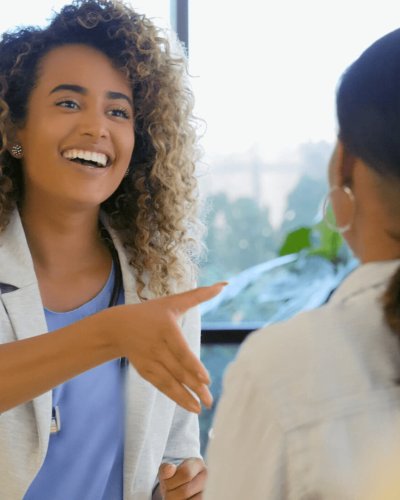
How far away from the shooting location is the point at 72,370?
1363 millimetres

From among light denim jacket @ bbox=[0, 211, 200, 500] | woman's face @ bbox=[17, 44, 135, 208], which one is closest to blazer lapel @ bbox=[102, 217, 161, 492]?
light denim jacket @ bbox=[0, 211, 200, 500]

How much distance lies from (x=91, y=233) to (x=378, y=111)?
1141 mm

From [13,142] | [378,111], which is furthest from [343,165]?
[13,142]

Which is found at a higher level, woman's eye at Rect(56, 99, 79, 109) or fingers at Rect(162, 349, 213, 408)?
woman's eye at Rect(56, 99, 79, 109)

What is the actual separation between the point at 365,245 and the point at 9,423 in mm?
991

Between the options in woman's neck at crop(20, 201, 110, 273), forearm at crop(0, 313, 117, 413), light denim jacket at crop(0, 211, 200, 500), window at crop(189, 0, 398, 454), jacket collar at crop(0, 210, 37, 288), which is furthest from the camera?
window at crop(189, 0, 398, 454)

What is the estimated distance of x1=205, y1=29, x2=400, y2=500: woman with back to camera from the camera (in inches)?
30.2

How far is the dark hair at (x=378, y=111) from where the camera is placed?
0.80 m

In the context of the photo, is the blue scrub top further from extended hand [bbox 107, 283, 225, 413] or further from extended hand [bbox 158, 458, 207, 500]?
extended hand [bbox 107, 283, 225, 413]

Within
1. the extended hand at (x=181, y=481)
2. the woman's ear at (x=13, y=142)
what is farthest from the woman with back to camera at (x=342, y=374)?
the woman's ear at (x=13, y=142)

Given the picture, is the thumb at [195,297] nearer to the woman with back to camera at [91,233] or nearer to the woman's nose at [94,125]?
the woman with back to camera at [91,233]

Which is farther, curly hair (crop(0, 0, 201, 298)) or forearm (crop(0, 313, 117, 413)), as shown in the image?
curly hair (crop(0, 0, 201, 298))

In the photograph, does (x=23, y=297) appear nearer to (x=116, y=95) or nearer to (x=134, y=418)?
(x=134, y=418)

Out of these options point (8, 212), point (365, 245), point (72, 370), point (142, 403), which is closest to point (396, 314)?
point (365, 245)
